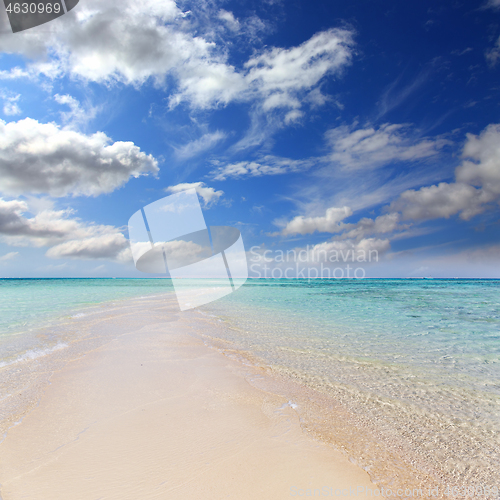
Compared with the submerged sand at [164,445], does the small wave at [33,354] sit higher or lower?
higher

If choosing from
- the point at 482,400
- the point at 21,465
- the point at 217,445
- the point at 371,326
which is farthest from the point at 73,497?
the point at 371,326

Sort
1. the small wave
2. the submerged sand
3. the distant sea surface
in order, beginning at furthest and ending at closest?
1. the small wave
2. the distant sea surface
3. the submerged sand

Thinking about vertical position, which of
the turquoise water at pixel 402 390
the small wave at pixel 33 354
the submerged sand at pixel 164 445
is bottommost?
the turquoise water at pixel 402 390

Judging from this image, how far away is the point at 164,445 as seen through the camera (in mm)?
3545

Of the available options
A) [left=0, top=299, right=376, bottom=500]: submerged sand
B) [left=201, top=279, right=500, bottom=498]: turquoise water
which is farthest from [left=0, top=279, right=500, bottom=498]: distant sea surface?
[left=0, top=299, right=376, bottom=500]: submerged sand

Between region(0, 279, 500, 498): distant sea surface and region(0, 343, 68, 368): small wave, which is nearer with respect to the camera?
region(0, 279, 500, 498): distant sea surface

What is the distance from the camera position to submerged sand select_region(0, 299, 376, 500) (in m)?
2.87

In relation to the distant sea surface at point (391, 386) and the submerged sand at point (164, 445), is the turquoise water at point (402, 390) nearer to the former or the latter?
the distant sea surface at point (391, 386)

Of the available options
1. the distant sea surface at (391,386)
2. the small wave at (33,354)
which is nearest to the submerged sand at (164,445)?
the distant sea surface at (391,386)

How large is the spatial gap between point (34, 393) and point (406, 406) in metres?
6.71

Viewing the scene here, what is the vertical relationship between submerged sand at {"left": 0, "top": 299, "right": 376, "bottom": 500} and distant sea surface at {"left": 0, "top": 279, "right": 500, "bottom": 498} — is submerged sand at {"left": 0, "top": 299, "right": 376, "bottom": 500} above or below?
above

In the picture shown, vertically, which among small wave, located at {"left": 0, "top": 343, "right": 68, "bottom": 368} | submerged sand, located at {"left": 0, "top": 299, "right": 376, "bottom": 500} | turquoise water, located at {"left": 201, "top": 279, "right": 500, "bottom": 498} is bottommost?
turquoise water, located at {"left": 201, "top": 279, "right": 500, "bottom": 498}

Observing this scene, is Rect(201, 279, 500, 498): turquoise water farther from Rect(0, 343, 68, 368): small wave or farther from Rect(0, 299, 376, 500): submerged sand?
Rect(0, 343, 68, 368): small wave

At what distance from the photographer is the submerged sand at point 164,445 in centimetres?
287
